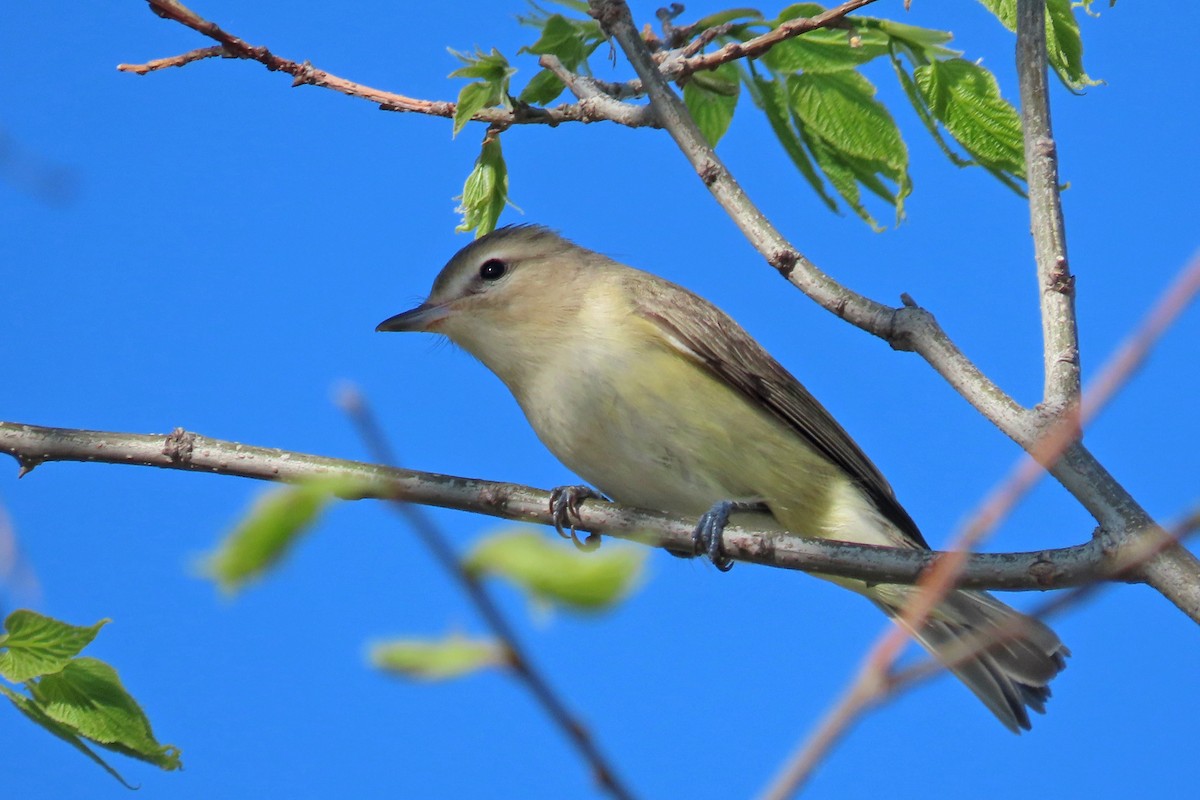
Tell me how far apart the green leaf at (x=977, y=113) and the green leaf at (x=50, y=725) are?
2637 millimetres

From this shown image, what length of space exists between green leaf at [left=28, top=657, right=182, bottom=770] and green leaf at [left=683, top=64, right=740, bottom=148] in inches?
93.2

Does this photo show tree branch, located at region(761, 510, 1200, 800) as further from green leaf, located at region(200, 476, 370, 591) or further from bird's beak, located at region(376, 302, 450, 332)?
bird's beak, located at region(376, 302, 450, 332)

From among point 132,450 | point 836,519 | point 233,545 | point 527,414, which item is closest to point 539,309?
point 527,414

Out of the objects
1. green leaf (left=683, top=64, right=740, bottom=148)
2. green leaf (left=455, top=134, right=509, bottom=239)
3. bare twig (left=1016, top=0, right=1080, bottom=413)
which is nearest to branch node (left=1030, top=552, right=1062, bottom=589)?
bare twig (left=1016, top=0, right=1080, bottom=413)

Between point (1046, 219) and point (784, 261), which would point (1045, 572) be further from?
point (784, 261)

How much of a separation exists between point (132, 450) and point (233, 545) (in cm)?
251

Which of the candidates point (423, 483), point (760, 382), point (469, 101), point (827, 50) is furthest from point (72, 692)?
point (760, 382)

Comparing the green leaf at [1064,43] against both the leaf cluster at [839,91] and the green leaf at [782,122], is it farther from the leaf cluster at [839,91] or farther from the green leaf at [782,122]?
the green leaf at [782,122]

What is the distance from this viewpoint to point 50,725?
105 inches

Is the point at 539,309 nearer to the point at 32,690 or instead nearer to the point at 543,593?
the point at 32,690

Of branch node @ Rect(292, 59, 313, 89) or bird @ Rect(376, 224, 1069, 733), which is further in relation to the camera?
bird @ Rect(376, 224, 1069, 733)

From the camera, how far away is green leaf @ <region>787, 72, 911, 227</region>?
3596 mm

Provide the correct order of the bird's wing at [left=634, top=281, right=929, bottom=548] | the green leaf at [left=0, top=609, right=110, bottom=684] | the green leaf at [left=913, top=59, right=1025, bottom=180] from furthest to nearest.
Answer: the bird's wing at [left=634, top=281, right=929, bottom=548] < the green leaf at [left=913, top=59, right=1025, bottom=180] < the green leaf at [left=0, top=609, right=110, bottom=684]

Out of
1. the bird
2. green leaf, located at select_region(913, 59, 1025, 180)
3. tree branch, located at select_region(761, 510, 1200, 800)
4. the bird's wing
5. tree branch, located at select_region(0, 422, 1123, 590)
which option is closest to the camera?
tree branch, located at select_region(761, 510, 1200, 800)
